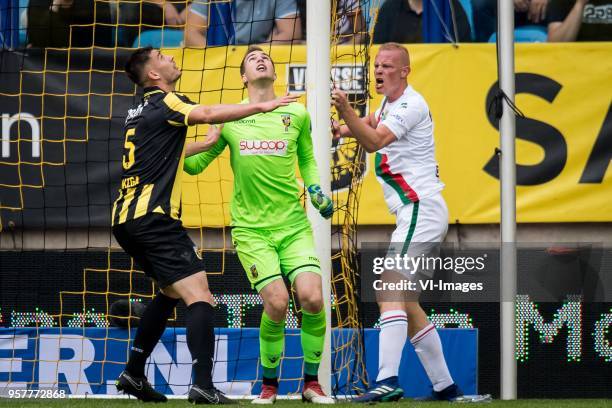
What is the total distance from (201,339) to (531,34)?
4.86 metres

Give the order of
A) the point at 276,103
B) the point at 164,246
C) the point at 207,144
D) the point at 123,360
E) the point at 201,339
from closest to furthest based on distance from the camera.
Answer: the point at 276,103, the point at 201,339, the point at 164,246, the point at 207,144, the point at 123,360

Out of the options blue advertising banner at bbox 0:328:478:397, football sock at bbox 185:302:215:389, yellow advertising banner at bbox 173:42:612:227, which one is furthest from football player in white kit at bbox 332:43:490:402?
yellow advertising banner at bbox 173:42:612:227

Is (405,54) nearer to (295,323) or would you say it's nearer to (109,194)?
(295,323)

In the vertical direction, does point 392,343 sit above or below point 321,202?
below

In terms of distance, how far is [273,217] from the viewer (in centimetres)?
673

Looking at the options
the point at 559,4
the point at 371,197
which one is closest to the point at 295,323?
the point at 371,197

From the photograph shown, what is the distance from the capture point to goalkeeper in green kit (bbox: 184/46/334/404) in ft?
21.7

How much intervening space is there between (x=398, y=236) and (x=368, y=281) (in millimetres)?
1267

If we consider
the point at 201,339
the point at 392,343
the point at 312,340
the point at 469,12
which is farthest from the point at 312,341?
the point at 469,12

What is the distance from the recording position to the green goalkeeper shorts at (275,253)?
6.62m

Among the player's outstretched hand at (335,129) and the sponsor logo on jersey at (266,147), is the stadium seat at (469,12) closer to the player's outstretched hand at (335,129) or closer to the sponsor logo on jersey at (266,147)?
the player's outstretched hand at (335,129)

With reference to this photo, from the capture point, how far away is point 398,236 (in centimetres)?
716

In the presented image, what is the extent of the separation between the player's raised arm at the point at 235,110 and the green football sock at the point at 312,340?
4.04 feet

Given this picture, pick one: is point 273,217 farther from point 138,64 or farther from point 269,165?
point 138,64
